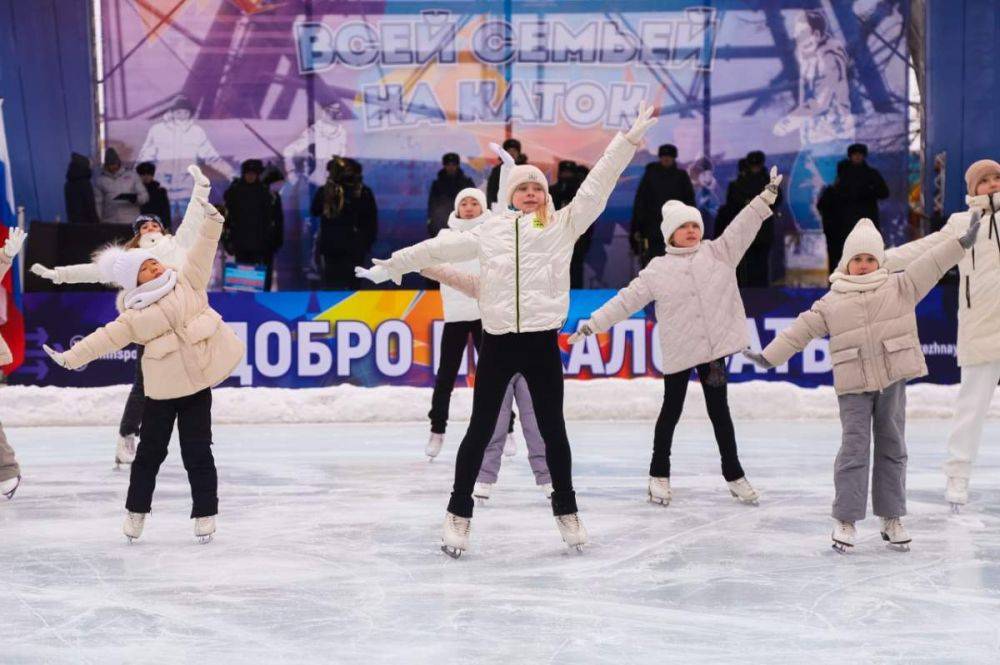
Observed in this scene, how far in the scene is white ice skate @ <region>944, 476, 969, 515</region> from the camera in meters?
5.76

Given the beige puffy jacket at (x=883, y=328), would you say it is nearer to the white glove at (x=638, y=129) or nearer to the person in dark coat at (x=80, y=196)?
the white glove at (x=638, y=129)

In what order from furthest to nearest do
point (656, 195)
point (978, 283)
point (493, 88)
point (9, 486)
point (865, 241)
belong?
point (493, 88)
point (656, 195)
point (9, 486)
point (978, 283)
point (865, 241)

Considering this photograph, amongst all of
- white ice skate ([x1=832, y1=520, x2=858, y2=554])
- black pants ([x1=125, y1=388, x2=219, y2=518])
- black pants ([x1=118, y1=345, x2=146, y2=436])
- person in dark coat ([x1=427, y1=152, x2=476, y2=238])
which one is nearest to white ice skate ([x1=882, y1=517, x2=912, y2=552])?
white ice skate ([x1=832, y1=520, x2=858, y2=554])

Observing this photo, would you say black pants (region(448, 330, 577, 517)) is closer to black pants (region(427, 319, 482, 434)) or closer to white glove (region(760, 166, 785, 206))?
white glove (region(760, 166, 785, 206))

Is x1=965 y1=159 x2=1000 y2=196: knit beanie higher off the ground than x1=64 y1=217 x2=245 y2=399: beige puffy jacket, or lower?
higher

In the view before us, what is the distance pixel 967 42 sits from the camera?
12688 mm

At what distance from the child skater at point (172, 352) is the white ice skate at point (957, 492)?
10.2ft

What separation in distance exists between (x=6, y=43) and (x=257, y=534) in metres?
9.03

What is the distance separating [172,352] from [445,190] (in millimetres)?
7181

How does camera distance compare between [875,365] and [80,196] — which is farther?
[80,196]

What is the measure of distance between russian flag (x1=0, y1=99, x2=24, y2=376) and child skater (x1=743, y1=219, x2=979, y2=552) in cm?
670

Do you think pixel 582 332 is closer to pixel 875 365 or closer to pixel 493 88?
pixel 875 365

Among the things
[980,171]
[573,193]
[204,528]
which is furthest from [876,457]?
[573,193]

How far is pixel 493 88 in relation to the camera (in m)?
13.1
